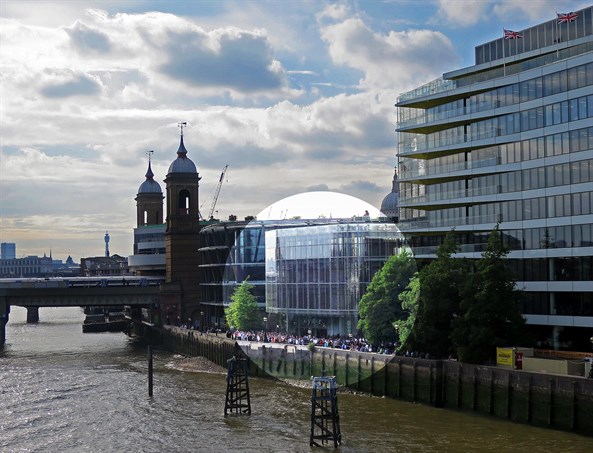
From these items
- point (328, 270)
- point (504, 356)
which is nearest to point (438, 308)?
point (504, 356)

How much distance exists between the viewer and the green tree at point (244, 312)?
97938 millimetres

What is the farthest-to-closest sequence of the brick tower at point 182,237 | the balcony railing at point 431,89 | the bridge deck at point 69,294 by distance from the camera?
the brick tower at point 182,237
the bridge deck at point 69,294
the balcony railing at point 431,89

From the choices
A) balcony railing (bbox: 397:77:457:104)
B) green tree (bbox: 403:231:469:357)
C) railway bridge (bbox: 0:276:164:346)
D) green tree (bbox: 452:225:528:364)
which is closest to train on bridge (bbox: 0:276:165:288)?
railway bridge (bbox: 0:276:164:346)

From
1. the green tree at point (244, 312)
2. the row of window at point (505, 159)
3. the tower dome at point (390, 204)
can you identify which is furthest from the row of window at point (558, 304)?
the tower dome at point (390, 204)

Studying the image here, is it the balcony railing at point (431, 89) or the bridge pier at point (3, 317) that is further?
the bridge pier at point (3, 317)

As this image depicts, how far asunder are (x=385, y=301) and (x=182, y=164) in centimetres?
8417

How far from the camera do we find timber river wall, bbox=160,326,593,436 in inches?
2093

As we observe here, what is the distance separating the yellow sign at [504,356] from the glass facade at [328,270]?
52.9 ft

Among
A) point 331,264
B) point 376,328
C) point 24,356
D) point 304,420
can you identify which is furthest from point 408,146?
point 24,356

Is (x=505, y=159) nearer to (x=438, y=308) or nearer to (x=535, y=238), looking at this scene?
(x=535, y=238)

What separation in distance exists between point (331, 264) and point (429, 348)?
43.8 ft

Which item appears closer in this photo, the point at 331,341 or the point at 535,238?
the point at 535,238

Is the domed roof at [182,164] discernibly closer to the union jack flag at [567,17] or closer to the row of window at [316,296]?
the row of window at [316,296]

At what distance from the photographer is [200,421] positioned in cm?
6041
